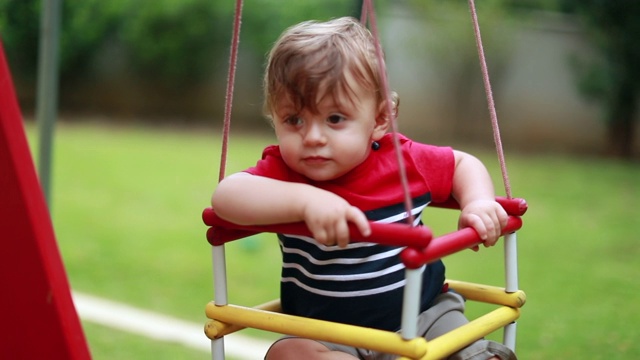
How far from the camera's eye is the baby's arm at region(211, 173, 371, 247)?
1098 mm

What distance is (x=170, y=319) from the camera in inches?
114

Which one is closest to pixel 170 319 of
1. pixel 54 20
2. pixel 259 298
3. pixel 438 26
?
pixel 259 298

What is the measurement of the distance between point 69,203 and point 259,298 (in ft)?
7.18

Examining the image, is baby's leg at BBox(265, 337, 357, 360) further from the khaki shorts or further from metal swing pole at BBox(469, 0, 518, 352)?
metal swing pole at BBox(469, 0, 518, 352)

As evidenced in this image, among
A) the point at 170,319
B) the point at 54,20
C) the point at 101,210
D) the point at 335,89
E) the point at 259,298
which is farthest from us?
the point at 101,210

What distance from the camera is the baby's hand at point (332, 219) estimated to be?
1.09 m

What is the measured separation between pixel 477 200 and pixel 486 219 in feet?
0.22

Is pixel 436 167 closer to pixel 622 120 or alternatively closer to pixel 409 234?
pixel 409 234

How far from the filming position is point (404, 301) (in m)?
1.07

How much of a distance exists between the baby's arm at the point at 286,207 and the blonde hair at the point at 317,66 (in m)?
0.14

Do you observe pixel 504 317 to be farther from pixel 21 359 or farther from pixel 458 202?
pixel 21 359

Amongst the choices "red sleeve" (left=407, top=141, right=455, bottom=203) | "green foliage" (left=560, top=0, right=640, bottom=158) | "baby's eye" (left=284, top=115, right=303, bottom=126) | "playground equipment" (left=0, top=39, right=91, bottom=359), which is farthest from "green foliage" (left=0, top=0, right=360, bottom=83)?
"playground equipment" (left=0, top=39, right=91, bottom=359)

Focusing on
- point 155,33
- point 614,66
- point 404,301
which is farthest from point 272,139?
point 404,301

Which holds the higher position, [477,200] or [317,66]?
[317,66]
